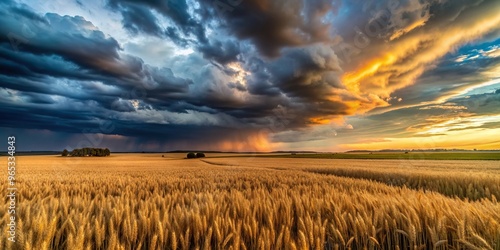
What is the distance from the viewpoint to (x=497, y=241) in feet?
7.93

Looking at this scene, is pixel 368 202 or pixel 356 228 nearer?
pixel 356 228

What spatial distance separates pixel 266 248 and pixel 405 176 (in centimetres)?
1399

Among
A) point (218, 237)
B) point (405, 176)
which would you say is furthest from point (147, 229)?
point (405, 176)

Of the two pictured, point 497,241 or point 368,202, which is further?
point 368,202

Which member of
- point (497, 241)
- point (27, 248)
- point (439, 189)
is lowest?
point (439, 189)

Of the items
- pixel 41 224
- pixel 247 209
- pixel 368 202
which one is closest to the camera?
pixel 41 224

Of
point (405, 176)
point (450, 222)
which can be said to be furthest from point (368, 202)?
point (405, 176)

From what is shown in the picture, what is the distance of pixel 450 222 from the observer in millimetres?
2881

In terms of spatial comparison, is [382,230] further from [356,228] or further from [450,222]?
[450,222]

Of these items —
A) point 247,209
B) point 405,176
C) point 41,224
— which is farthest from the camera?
point 405,176

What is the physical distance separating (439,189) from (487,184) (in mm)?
1507

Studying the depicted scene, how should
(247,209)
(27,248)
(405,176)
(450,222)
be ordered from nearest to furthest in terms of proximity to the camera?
(27,248), (450,222), (247,209), (405,176)

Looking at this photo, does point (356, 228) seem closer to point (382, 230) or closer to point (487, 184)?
point (382, 230)

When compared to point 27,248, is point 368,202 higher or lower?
lower
